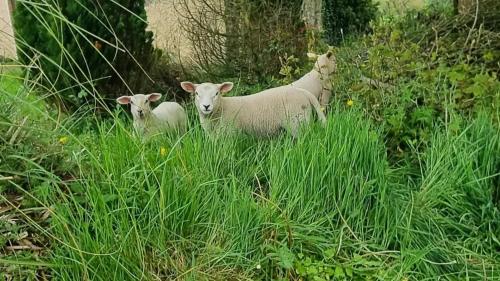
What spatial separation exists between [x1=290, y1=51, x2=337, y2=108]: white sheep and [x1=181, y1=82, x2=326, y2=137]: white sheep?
441 mm

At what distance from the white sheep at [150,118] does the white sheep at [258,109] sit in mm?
264

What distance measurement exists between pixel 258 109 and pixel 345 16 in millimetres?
5075

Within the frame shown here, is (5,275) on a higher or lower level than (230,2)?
lower

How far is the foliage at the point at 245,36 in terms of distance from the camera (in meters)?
5.54

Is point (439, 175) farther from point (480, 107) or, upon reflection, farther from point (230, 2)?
point (230, 2)

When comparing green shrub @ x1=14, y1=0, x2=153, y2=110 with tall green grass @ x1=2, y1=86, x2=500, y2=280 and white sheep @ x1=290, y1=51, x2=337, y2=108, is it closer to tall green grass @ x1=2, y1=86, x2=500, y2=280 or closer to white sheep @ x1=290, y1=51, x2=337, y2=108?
white sheep @ x1=290, y1=51, x2=337, y2=108

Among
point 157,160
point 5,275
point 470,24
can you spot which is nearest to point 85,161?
point 157,160

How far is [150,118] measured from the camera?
379cm

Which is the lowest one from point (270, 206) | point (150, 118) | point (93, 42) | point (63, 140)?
point (270, 206)

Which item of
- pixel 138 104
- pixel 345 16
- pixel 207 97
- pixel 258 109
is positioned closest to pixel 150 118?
pixel 138 104

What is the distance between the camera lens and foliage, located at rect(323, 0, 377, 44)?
26.9ft

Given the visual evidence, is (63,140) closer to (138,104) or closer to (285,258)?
(285,258)

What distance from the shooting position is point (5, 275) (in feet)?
6.38

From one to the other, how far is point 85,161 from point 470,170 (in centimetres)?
180
